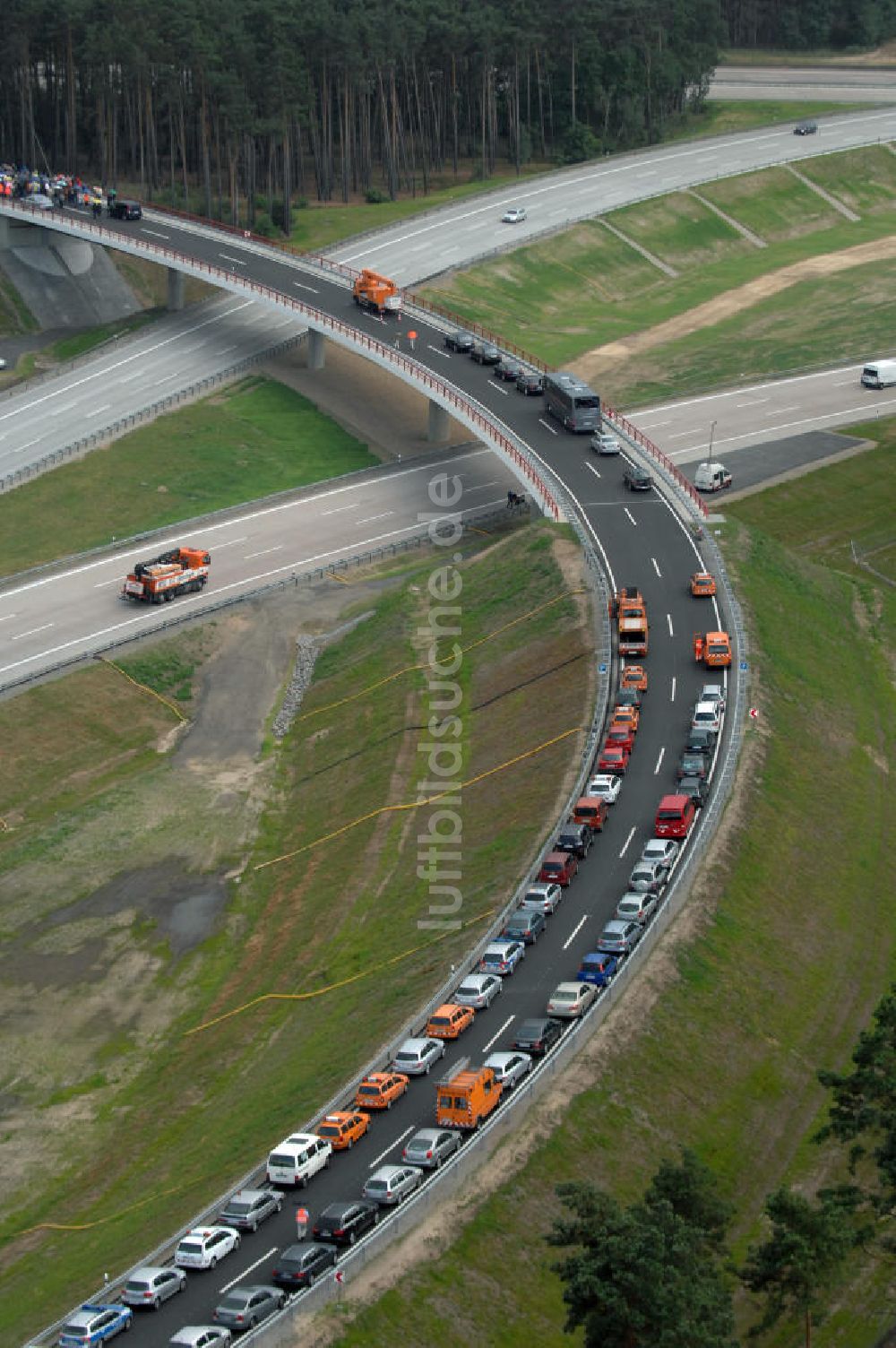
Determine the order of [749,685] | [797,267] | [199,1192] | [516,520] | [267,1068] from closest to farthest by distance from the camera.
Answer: [199,1192], [267,1068], [749,685], [516,520], [797,267]

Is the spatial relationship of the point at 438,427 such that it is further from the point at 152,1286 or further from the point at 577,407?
the point at 152,1286

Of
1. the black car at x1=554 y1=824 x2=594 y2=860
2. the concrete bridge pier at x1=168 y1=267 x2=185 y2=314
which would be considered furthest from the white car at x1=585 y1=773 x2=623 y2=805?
the concrete bridge pier at x1=168 y1=267 x2=185 y2=314

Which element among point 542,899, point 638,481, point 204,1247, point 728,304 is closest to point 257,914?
point 542,899

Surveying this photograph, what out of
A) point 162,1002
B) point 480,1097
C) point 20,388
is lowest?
point 162,1002

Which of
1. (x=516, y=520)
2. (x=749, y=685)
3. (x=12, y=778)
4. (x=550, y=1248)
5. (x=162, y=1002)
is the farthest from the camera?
(x=516, y=520)

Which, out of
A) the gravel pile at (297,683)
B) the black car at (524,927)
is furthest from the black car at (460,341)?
the black car at (524,927)

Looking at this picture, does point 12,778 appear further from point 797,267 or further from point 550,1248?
point 797,267

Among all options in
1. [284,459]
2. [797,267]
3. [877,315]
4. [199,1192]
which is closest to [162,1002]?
[199,1192]
